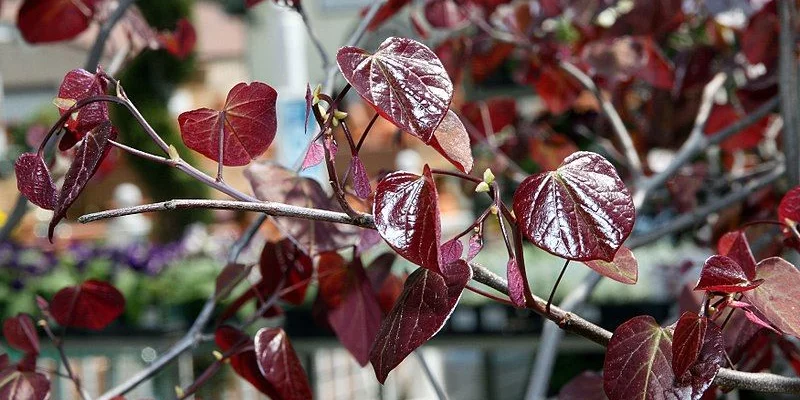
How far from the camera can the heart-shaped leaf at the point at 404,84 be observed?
1.19 ft

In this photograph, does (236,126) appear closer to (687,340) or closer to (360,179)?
(360,179)

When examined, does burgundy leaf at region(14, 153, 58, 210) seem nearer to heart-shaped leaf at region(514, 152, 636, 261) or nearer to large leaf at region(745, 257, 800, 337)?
heart-shaped leaf at region(514, 152, 636, 261)

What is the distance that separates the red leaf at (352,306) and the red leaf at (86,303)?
15 centimetres

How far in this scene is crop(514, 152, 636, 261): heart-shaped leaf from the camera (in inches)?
14.1

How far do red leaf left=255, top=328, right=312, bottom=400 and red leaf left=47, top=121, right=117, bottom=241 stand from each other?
0.58 feet

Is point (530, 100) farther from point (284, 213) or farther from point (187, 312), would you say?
point (284, 213)

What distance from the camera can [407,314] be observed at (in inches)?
15.8

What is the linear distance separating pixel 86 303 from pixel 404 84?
38cm

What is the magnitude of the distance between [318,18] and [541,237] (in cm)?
974

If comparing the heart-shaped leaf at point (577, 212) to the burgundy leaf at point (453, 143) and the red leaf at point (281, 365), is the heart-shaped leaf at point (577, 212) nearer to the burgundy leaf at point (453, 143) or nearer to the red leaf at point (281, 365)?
the burgundy leaf at point (453, 143)

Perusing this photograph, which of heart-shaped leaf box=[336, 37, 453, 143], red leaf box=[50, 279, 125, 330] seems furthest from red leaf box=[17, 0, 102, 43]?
heart-shaped leaf box=[336, 37, 453, 143]

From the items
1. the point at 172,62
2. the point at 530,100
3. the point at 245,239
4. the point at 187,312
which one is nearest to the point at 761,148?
the point at 245,239

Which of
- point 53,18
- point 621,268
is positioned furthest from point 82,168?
point 53,18

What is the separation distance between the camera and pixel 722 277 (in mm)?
408
